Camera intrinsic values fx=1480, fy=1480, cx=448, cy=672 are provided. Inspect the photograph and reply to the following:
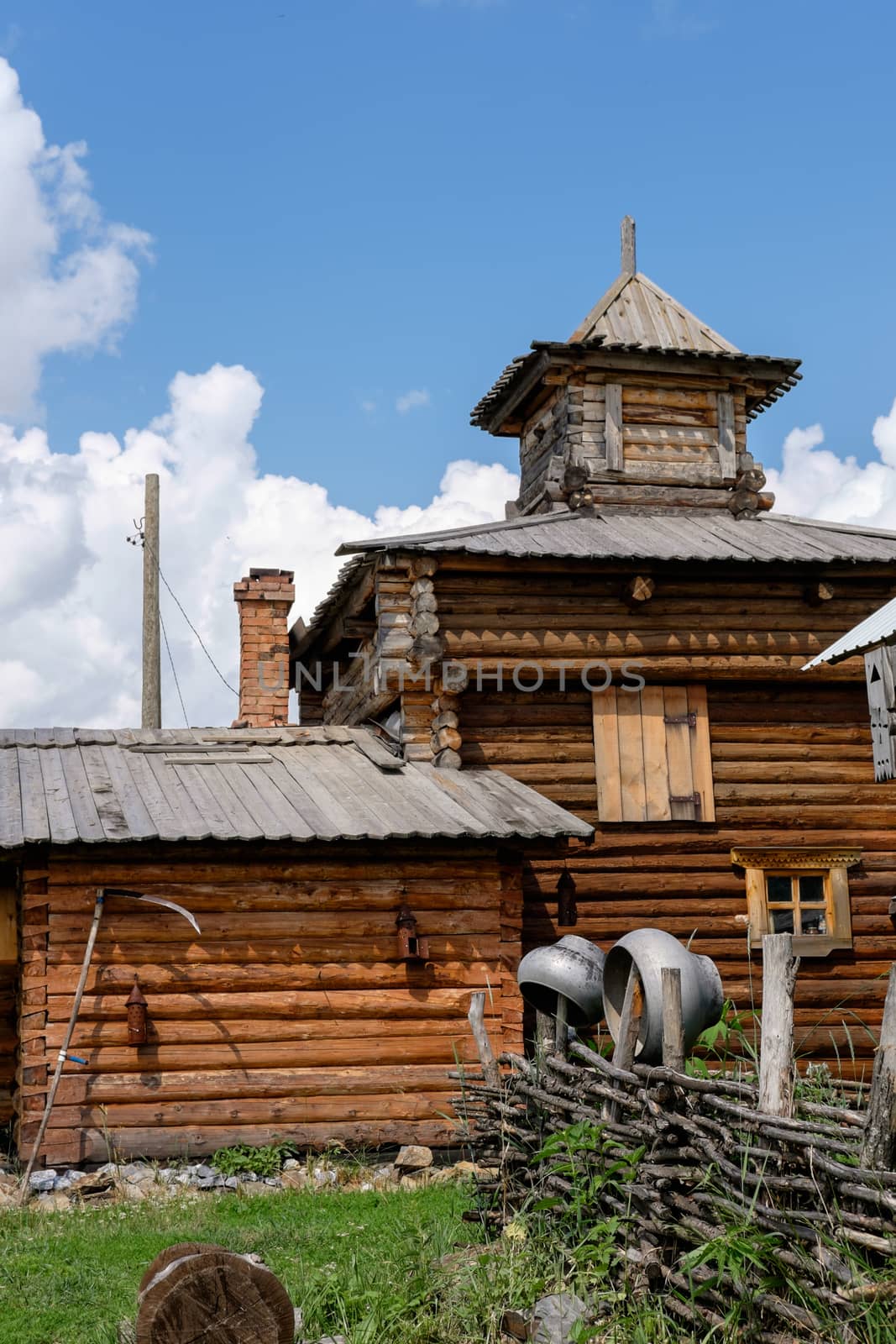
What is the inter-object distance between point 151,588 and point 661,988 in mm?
12379

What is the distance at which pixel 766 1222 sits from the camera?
5848 mm

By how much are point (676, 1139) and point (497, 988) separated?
5837mm

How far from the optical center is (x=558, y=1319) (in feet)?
21.5

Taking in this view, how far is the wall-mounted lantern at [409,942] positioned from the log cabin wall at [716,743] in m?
1.94

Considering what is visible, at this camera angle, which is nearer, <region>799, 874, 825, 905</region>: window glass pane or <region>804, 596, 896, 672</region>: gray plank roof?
<region>804, 596, 896, 672</region>: gray plank roof

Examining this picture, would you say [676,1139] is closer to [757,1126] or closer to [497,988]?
[757,1126]

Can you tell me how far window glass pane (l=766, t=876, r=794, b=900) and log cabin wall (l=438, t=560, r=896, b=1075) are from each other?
1.06ft

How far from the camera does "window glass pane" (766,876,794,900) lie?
48.4 feet

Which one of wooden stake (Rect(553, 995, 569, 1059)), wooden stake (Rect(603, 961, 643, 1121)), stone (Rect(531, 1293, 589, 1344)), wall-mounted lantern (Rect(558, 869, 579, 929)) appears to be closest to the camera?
stone (Rect(531, 1293, 589, 1344))

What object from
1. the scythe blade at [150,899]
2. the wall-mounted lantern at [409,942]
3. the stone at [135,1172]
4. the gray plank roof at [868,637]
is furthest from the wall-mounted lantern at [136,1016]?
the gray plank roof at [868,637]

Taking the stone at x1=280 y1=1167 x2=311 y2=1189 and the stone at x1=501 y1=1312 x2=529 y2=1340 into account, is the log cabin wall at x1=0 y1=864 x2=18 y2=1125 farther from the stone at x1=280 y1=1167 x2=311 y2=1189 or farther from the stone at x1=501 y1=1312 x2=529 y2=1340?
the stone at x1=501 y1=1312 x2=529 y2=1340

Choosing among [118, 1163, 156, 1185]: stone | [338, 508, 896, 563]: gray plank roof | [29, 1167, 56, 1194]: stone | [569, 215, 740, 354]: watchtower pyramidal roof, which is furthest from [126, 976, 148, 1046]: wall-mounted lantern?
[569, 215, 740, 354]: watchtower pyramidal roof

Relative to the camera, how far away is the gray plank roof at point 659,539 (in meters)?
14.4

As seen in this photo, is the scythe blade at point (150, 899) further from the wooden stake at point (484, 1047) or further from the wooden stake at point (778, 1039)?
the wooden stake at point (778, 1039)
